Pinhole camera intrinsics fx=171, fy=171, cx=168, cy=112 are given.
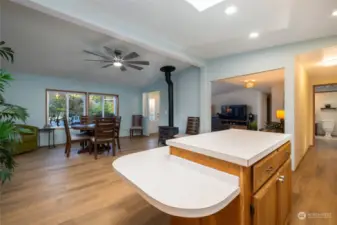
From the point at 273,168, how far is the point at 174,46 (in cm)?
307

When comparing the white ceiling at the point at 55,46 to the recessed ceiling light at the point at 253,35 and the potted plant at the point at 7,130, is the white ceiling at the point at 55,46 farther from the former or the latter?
the recessed ceiling light at the point at 253,35

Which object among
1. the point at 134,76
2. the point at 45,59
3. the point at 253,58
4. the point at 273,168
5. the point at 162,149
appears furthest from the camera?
the point at 134,76

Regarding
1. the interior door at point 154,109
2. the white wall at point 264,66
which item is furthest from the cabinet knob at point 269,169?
the interior door at point 154,109

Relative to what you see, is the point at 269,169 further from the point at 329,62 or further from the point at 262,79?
the point at 262,79

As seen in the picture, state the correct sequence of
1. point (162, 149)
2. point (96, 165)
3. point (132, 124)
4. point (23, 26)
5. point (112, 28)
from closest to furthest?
point (162, 149) → point (112, 28) → point (23, 26) → point (96, 165) → point (132, 124)

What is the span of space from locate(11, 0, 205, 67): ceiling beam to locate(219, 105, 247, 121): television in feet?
16.6

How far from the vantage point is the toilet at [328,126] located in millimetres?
6703

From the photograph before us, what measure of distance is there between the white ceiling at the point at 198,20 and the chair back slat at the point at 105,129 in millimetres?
1990

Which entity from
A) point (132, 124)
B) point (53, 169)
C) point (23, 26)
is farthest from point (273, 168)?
point (132, 124)

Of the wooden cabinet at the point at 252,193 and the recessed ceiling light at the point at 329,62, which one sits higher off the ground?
the recessed ceiling light at the point at 329,62

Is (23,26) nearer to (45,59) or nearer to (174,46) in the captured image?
(45,59)

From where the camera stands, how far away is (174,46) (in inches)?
143

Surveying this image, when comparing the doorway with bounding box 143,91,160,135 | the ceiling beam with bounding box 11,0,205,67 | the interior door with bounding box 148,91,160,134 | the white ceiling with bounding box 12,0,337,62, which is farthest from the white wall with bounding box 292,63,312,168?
the interior door with bounding box 148,91,160,134

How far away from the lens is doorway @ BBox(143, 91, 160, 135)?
7.51 metres
